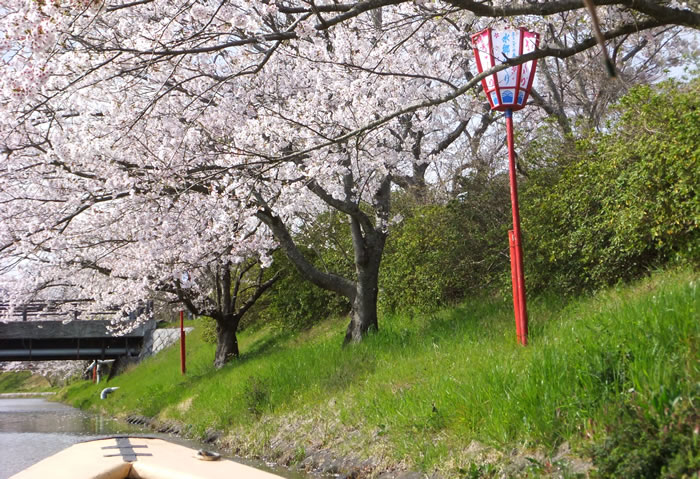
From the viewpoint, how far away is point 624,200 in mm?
7797

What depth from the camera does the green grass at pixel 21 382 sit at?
72.6 m

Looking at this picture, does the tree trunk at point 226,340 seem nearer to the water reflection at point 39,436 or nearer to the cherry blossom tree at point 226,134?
the water reflection at point 39,436

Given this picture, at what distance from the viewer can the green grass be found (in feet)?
238

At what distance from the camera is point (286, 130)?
1100 cm

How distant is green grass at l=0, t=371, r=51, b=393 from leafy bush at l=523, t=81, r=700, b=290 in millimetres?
70762

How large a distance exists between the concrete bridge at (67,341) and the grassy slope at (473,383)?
1953 cm

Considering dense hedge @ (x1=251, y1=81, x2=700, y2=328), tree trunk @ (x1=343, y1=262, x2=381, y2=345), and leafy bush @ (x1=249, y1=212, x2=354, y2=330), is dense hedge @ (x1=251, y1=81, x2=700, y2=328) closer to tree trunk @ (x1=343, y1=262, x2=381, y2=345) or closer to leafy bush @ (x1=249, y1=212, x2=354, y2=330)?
tree trunk @ (x1=343, y1=262, x2=381, y2=345)

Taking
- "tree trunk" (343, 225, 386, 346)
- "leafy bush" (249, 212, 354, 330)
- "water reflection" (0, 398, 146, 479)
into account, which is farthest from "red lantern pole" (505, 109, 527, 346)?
"leafy bush" (249, 212, 354, 330)

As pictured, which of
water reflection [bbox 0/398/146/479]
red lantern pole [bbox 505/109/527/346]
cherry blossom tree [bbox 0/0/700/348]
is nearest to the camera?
red lantern pole [bbox 505/109/527/346]

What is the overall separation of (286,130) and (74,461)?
7210 millimetres

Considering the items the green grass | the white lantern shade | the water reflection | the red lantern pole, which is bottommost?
the green grass

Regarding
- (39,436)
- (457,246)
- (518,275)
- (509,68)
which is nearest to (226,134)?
(457,246)

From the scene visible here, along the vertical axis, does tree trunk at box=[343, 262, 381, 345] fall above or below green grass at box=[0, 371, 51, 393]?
above

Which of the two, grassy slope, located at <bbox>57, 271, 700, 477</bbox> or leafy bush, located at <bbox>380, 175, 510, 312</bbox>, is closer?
grassy slope, located at <bbox>57, 271, 700, 477</bbox>
